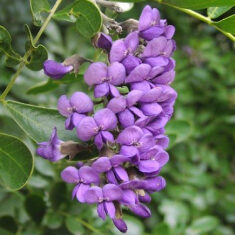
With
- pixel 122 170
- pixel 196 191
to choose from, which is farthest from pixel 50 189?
pixel 196 191

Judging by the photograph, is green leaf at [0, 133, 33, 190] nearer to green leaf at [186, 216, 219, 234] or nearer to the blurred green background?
the blurred green background

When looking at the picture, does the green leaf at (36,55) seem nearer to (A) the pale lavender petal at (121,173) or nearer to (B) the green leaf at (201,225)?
(A) the pale lavender petal at (121,173)

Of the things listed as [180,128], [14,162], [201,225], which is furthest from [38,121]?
[201,225]

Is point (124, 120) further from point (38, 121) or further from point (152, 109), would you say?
point (38, 121)

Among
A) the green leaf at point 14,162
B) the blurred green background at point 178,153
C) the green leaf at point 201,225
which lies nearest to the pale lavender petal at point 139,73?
the green leaf at point 14,162

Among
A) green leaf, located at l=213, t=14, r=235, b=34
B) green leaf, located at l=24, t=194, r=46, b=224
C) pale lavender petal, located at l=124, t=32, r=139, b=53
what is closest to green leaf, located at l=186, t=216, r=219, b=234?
green leaf, located at l=24, t=194, r=46, b=224

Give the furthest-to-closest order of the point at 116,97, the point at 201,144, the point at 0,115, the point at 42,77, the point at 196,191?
the point at 201,144 < the point at 196,191 < the point at 42,77 < the point at 0,115 < the point at 116,97

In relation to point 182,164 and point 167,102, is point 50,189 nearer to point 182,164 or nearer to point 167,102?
point 167,102
